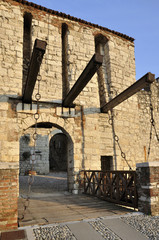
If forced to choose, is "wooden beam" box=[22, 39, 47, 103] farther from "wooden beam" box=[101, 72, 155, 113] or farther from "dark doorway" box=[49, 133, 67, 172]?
Answer: "dark doorway" box=[49, 133, 67, 172]

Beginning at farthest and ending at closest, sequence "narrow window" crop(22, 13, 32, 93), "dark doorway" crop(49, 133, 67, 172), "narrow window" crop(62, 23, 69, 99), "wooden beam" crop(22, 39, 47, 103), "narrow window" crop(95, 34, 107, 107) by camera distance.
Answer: "dark doorway" crop(49, 133, 67, 172)
"narrow window" crop(95, 34, 107, 107)
"narrow window" crop(62, 23, 69, 99)
"narrow window" crop(22, 13, 32, 93)
"wooden beam" crop(22, 39, 47, 103)

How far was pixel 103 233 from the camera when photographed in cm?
264

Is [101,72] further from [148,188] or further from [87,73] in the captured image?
[148,188]

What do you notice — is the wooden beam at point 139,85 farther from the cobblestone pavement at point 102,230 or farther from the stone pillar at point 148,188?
the cobblestone pavement at point 102,230

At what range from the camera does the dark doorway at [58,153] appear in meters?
18.0

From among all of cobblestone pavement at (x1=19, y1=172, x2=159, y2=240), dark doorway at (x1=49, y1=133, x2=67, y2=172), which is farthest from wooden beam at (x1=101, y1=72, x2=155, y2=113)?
dark doorway at (x1=49, y1=133, x2=67, y2=172)

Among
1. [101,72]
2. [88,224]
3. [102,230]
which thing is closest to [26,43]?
[101,72]

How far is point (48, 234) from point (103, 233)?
0.73 metres

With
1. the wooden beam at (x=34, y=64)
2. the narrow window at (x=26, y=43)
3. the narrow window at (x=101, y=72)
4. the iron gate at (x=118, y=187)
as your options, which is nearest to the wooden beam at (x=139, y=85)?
the narrow window at (x=101, y=72)

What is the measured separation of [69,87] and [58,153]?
1250 cm

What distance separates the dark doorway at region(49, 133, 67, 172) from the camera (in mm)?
17987

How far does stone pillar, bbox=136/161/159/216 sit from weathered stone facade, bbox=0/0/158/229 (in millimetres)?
2786

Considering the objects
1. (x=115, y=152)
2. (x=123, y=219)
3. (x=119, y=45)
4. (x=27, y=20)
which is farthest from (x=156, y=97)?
(x=123, y=219)

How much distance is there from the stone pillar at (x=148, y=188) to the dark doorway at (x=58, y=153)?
14.5 meters
